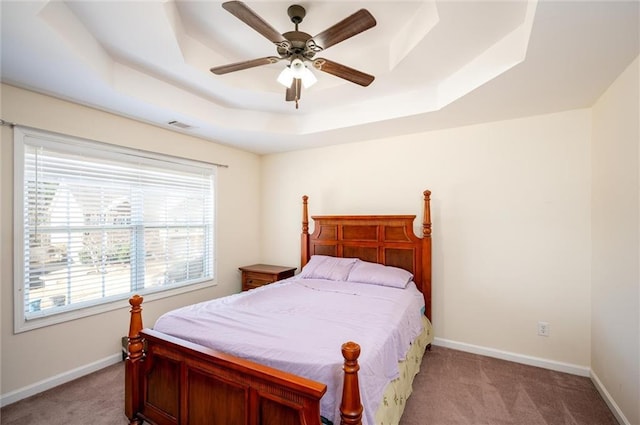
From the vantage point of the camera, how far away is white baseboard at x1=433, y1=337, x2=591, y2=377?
2.51 meters

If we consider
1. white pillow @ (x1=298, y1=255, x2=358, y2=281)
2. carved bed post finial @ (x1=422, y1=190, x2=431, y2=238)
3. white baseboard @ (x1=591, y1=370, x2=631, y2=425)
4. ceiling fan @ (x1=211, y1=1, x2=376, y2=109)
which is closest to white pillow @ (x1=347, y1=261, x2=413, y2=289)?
white pillow @ (x1=298, y1=255, x2=358, y2=281)

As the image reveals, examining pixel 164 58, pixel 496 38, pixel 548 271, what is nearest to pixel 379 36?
pixel 496 38

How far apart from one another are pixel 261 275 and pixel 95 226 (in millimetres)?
1831

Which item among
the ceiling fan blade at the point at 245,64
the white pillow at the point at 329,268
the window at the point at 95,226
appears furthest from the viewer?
the white pillow at the point at 329,268

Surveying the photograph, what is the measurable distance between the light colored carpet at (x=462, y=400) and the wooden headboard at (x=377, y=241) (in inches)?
30.2

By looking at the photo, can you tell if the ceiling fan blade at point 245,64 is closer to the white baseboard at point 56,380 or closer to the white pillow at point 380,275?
the white pillow at point 380,275

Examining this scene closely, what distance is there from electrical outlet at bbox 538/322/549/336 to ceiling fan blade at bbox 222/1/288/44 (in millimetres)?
3160

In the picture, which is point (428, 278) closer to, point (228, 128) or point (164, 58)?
point (228, 128)

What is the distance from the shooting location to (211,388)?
1529 millimetres

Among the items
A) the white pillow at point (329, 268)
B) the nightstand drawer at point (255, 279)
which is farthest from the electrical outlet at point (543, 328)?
the nightstand drawer at point (255, 279)

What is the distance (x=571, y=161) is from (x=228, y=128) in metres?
3.29

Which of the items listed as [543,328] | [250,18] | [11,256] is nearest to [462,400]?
[543,328]

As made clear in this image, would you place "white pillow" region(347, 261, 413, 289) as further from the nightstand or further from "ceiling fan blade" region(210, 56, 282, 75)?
"ceiling fan blade" region(210, 56, 282, 75)

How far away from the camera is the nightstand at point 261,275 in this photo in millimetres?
3666
